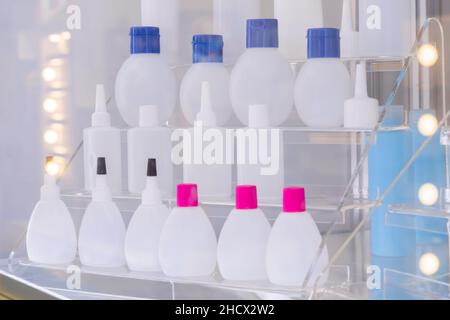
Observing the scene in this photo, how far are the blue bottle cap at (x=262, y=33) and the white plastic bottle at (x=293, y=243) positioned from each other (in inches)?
9.7

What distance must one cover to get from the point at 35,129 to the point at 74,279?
43 cm

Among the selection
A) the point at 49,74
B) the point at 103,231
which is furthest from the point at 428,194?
the point at 49,74

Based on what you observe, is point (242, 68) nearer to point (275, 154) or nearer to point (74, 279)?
point (275, 154)

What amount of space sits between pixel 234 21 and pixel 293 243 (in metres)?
0.42

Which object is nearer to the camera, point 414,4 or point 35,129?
point 414,4

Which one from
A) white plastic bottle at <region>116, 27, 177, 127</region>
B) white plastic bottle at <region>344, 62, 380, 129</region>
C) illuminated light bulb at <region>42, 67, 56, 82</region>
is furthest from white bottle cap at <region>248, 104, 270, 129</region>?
illuminated light bulb at <region>42, 67, 56, 82</region>

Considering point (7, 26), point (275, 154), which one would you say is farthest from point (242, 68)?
point (7, 26)

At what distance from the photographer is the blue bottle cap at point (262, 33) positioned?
1.10 metres

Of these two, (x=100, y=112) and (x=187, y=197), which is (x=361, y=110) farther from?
(x=100, y=112)

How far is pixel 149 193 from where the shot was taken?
42.6 inches

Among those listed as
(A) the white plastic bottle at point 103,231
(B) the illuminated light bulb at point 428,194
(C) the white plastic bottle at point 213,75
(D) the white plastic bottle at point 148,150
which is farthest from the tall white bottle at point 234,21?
(B) the illuminated light bulb at point 428,194

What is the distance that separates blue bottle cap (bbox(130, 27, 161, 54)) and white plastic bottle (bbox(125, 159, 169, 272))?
0.20 metres
